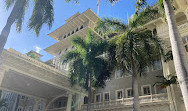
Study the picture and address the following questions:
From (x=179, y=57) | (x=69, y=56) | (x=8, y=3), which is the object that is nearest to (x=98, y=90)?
(x=69, y=56)

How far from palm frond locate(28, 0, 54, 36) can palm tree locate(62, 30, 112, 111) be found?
4700mm

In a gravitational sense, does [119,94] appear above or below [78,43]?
below

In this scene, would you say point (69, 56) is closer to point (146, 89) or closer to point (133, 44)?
point (133, 44)

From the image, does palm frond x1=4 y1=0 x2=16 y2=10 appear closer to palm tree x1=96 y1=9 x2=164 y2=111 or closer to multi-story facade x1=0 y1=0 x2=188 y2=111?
multi-story facade x1=0 y1=0 x2=188 y2=111

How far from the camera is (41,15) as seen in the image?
545 inches

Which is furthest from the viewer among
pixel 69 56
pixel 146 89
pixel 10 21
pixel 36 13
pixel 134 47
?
pixel 146 89

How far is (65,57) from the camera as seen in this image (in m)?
18.2

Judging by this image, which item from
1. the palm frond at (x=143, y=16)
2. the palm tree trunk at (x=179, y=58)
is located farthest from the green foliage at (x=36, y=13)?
the palm tree trunk at (x=179, y=58)

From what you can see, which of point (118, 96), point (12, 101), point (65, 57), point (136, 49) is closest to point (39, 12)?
point (65, 57)

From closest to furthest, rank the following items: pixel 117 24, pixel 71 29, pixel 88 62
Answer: pixel 117 24
pixel 88 62
pixel 71 29

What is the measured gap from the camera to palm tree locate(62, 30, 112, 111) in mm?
17109

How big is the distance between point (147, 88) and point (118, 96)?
4.20m

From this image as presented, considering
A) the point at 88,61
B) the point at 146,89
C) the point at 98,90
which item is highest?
the point at 88,61

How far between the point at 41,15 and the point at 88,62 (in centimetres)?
640
